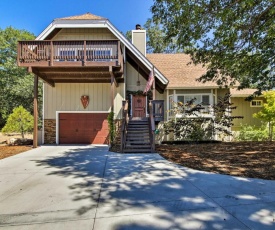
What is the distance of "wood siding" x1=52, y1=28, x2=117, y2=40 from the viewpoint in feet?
43.5

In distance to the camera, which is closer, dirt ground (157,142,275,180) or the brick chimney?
dirt ground (157,142,275,180)

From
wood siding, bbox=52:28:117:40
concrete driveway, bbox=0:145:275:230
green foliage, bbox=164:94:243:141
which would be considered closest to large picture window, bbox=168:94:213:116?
green foliage, bbox=164:94:243:141

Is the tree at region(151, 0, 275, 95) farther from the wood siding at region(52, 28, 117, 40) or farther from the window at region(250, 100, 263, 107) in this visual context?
the window at region(250, 100, 263, 107)

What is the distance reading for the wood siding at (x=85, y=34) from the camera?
13.3 metres

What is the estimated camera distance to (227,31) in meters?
7.89

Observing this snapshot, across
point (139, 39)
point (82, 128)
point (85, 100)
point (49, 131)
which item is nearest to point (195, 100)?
point (139, 39)

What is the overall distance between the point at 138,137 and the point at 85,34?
739 cm

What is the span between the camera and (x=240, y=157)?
25.0 ft

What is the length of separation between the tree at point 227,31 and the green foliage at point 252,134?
5.02 meters

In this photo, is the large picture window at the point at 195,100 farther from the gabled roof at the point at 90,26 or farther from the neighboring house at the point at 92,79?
the gabled roof at the point at 90,26

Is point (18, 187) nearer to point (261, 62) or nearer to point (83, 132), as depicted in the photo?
point (83, 132)

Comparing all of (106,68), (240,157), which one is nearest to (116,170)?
(240,157)

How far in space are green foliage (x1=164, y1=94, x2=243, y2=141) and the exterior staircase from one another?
79.9 inches

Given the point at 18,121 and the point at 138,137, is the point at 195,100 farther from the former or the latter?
the point at 18,121
